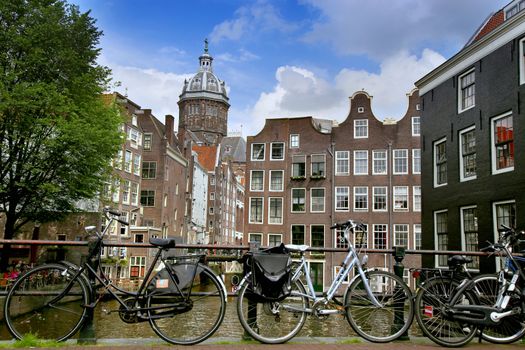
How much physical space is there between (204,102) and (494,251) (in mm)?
105059

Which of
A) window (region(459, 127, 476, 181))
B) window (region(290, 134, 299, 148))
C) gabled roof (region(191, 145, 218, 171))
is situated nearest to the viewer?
window (region(459, 127, 476, 181))

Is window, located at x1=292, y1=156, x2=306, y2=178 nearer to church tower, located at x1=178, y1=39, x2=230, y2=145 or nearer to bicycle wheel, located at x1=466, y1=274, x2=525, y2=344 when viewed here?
bicycle wheel, located at x1=466, y1=274, x2=525, y2=344

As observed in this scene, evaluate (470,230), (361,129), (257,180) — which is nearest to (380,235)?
(361,129)

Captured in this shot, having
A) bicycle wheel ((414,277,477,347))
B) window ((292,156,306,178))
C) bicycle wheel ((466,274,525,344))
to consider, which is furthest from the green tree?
bicycle wheel ((466,274,525,344))

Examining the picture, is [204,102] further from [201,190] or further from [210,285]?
[210,285]

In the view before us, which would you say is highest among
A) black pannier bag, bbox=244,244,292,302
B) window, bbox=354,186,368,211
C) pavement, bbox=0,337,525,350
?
window, bbox=354,186,368,211

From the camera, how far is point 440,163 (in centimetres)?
1973

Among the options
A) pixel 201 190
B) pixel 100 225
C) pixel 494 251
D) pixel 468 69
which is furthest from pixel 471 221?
pixel 201 190

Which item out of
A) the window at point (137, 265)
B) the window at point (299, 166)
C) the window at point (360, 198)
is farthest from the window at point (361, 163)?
the window at point (137, 265)

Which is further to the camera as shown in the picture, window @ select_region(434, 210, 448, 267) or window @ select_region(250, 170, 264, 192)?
window @ select_region(250, 170, 264, 192)

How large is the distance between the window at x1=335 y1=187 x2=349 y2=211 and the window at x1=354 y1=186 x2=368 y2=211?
0.70m

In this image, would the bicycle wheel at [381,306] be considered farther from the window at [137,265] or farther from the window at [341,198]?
the window at [137,265]

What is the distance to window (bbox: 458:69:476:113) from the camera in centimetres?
1794

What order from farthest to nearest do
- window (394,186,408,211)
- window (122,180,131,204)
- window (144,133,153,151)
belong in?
window (144,133,153,151), window (122,180,131,204), window (394,186,408,211)
